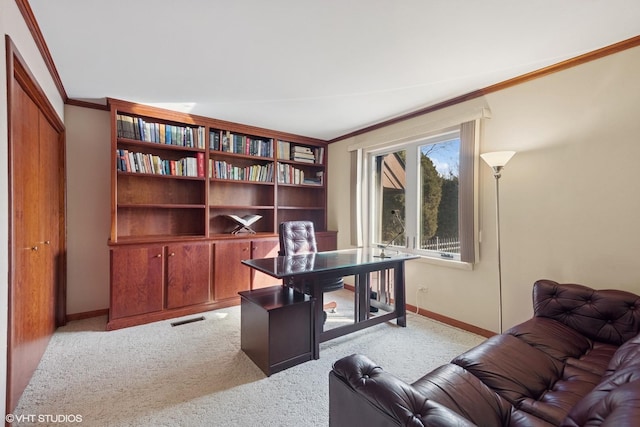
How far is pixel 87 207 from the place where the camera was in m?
3.19

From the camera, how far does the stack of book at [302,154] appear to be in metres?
4.40

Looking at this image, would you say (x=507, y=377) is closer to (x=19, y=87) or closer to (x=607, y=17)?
(x=607, y=17)

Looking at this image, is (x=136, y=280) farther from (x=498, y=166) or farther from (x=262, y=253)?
(x=498, y=166)

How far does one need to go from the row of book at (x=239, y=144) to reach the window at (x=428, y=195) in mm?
1483

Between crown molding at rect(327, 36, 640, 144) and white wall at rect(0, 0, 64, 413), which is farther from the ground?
crown molding at rect(327, 36, 640, 144)

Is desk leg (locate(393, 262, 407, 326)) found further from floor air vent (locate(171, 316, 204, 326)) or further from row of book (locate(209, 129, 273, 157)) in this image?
row of book (locate(209, 129, 273, 157))

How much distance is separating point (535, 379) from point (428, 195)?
224 cm

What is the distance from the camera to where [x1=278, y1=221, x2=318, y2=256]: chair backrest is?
3.16 meters

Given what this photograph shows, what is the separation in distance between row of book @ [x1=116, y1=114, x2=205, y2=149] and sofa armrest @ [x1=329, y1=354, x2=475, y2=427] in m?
3.25

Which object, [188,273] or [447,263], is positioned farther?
[188,273]

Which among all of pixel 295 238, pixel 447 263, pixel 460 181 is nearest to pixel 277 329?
pixel 295 238

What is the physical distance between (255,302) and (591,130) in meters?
2.85

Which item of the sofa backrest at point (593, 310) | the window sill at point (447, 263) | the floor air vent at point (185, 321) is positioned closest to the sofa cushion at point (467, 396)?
the sofa backrest at point (593, 310)

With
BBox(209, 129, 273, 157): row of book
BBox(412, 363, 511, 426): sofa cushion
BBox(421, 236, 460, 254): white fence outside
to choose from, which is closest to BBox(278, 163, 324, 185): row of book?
BBox(209, 129, 273, 157): row of book
